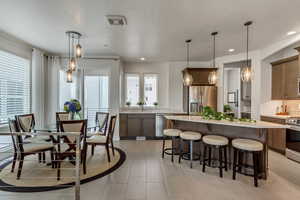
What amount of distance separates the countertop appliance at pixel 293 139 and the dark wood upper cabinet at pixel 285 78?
0.71 m

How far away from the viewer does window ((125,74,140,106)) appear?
6246mm

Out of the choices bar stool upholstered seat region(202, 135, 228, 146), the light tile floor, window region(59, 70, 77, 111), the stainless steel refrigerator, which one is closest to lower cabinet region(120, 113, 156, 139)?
the stainless steel refrigerator

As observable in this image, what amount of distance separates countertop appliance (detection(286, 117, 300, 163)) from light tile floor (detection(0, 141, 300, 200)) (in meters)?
0.23

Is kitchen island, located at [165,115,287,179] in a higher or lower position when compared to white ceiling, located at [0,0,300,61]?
lower

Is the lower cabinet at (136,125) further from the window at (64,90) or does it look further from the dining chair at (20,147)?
the dining chair at (20,147)

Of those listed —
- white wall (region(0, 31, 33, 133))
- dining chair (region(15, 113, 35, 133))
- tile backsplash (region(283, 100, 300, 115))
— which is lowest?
dining chair (region(15, 113, 35, 133))

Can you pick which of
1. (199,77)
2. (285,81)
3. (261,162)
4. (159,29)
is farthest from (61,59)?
(285,81)

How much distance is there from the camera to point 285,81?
4191 mm

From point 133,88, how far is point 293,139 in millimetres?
4954

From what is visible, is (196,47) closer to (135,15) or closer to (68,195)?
(135,15)

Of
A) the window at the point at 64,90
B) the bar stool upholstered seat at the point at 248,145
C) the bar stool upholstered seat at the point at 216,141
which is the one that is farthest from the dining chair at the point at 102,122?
the bar stool upholstered seat at the point at 248,145

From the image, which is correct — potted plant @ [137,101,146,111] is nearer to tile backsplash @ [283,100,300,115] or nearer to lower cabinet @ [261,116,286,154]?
lower cabinet @ [261,116,286,154]

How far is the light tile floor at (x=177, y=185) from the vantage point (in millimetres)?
2271

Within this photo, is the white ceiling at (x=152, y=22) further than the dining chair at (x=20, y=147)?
No
